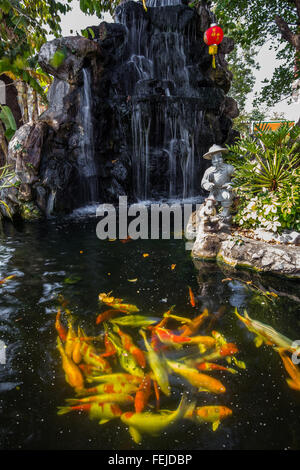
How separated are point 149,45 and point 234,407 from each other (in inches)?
720

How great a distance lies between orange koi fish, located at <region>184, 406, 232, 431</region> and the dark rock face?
9.82 metres

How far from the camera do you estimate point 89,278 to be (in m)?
5.09

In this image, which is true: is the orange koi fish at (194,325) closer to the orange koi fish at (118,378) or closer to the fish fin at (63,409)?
the orange koi fish at (118,378)

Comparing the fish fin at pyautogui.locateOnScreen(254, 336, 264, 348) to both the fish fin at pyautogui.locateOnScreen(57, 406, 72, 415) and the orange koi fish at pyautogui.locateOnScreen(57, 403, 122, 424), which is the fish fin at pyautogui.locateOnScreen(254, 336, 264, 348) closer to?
the orange koi fish at pyautogui.locateOnScreen(57, 403, 122, 424)

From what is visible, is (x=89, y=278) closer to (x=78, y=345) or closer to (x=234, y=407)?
(x=78, y=345)

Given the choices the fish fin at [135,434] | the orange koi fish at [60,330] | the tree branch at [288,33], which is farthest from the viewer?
the tree branch at [288,33]

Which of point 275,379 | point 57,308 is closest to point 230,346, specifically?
point 275,379

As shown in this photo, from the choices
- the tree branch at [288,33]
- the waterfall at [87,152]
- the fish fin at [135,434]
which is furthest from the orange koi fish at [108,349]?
the tree branch at [288,33]

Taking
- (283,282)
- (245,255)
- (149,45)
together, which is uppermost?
(149,45)

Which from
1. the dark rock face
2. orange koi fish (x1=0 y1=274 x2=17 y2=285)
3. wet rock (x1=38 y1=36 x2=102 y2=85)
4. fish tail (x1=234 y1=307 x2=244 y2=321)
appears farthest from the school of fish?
wet rock (x1=38 y1=36 x2=102 y2=85)

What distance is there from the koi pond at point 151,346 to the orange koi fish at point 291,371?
41 millimetres

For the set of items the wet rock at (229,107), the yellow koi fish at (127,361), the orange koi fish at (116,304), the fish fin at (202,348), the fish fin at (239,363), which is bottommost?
the fish fin at (239,363)

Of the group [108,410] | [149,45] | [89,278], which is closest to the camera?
[108,410]

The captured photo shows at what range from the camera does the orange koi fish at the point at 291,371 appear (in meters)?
2.51
